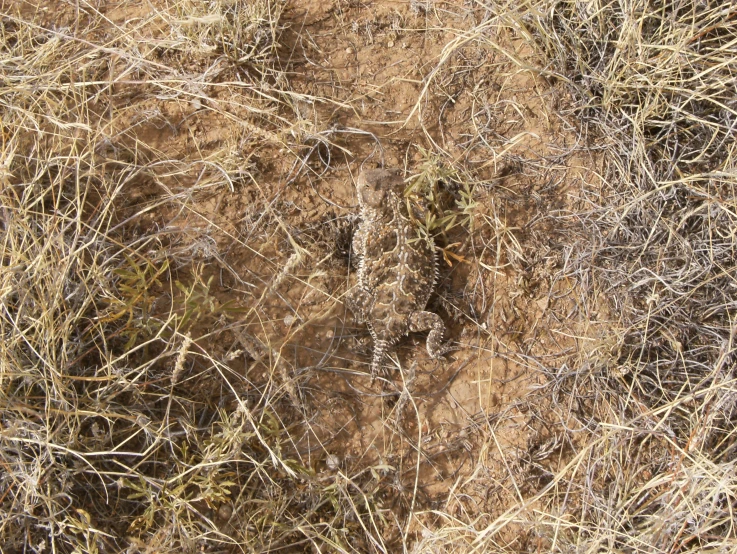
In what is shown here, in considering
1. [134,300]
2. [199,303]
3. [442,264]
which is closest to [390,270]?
[442,264]

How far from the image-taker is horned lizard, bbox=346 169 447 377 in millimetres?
3666

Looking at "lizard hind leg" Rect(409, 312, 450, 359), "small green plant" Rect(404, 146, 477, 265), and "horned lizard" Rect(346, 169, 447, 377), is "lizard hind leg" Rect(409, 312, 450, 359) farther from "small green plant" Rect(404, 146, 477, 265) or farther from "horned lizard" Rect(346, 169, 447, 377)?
"small green plant" Rect(404, 146, 477, 265)

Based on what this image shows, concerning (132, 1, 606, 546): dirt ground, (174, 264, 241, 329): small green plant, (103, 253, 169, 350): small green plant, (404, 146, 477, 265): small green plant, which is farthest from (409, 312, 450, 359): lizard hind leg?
(103, 253, 169, 350): small green plant

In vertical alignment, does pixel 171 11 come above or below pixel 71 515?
above

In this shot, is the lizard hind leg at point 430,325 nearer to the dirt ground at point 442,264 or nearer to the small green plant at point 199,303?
the dirt ground at point 442,264

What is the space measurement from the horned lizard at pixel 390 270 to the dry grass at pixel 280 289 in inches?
8.9

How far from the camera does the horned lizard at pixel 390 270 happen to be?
3666mm

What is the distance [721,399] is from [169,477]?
3.08 meters

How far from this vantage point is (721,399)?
11.2 feet

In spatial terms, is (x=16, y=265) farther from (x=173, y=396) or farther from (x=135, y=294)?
(x=173, y=396)

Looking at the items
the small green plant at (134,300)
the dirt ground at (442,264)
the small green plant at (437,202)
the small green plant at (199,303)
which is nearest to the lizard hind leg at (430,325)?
the dirt ground at (442,264)

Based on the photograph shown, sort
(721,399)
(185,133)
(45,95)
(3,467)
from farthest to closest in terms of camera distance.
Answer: (185,133) < (45,95) < (721,399) < (3,467)

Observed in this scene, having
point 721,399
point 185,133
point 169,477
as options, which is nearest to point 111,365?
point 169,477

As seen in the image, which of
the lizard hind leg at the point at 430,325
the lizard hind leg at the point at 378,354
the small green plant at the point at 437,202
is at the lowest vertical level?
the lizard hind leg at the point at 378,354
